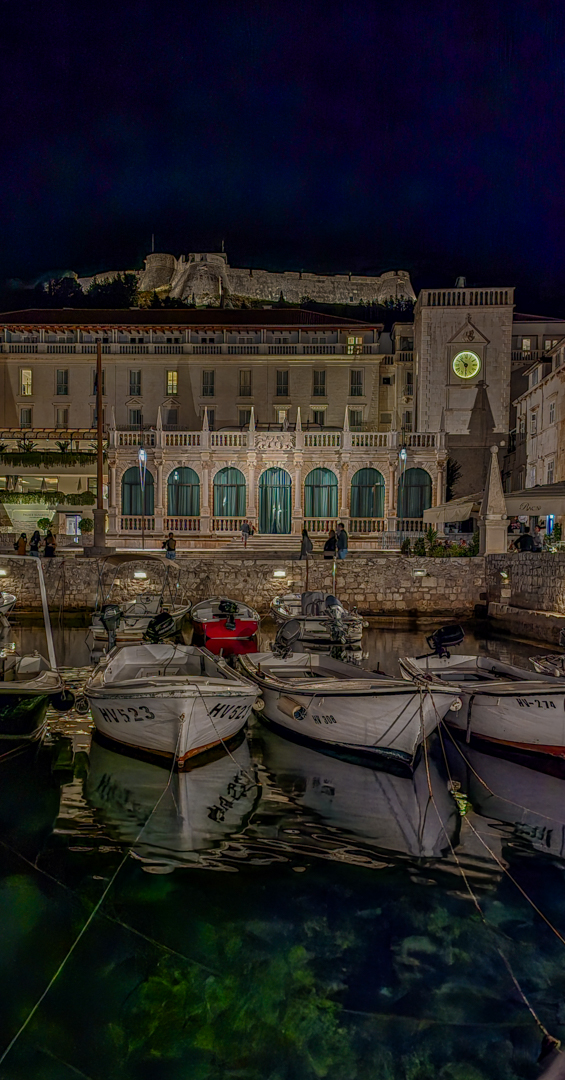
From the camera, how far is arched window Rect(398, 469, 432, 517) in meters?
35.8

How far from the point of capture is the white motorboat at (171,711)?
32.0 ft

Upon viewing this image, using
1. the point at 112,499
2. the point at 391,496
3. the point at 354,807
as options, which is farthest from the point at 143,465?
the point at 354,807

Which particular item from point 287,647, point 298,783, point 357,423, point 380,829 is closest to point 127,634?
point 287,647

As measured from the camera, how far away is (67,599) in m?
26.9

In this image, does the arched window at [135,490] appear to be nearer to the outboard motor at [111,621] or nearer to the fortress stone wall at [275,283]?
the outboard motor at [111,621]

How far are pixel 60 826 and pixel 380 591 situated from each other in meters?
19.8

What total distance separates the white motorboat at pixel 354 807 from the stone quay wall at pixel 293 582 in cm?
1560

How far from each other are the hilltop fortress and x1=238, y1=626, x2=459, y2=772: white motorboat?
69598 mm

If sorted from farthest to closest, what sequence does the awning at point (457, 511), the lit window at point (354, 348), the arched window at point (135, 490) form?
the lit window at point (354, 348) < the arched window at point (135, 490) < the awning at point (457, 511)

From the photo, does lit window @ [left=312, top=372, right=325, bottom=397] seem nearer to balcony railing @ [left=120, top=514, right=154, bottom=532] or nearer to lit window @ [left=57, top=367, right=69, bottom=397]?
balcony railing @ [left=120, top=514, right=154, bottom=532]

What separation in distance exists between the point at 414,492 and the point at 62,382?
27.2m

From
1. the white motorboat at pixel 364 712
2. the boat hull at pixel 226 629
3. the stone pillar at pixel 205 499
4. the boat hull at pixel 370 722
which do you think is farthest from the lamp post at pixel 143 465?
the boat hull at pixel 370 722

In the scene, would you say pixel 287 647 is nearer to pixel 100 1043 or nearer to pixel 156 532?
pixel 100 1043

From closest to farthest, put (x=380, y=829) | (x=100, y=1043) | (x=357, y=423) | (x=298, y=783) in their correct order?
(x=100, y=1043) → (x=380, y=829) → (x=298, y=783) → (x=357, y=423)
